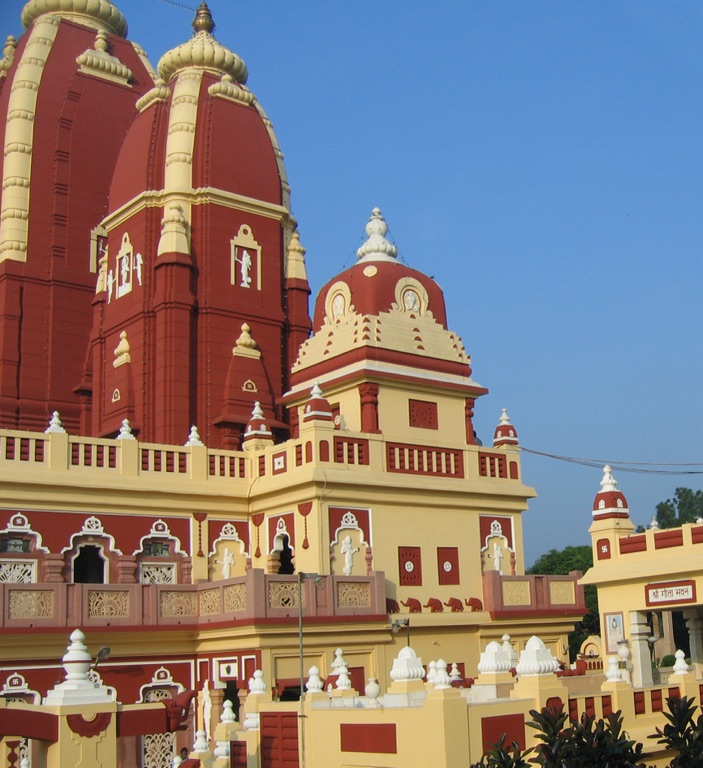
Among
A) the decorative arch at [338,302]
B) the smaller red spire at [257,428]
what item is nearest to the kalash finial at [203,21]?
the decorative arch at [338,302]

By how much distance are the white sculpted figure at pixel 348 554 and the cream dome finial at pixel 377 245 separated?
23.2ft

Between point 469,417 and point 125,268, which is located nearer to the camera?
point 469,417

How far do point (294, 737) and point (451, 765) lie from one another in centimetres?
264

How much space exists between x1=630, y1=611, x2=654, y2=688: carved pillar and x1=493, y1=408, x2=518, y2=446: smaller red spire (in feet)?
19.7

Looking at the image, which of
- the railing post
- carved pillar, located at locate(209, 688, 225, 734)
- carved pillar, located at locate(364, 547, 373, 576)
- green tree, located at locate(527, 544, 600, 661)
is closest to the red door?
carved pillar, located at locate(209, 688, 225, 734)

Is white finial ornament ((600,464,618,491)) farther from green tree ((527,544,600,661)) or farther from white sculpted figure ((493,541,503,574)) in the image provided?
green tree ((527,544,600,661))

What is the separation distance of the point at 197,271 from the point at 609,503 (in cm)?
Result: 1134

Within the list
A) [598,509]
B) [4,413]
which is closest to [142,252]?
[4,413]

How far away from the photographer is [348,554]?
21688 millimetres

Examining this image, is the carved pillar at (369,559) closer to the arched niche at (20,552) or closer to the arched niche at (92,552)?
the arched niche at (92,552)

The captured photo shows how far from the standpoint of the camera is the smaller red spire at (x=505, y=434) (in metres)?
25.3

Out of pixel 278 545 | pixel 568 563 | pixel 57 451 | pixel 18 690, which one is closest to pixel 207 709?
pixel 18 690

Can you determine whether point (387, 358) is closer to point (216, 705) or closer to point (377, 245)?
point (377, 245)

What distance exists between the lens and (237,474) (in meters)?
23.3
